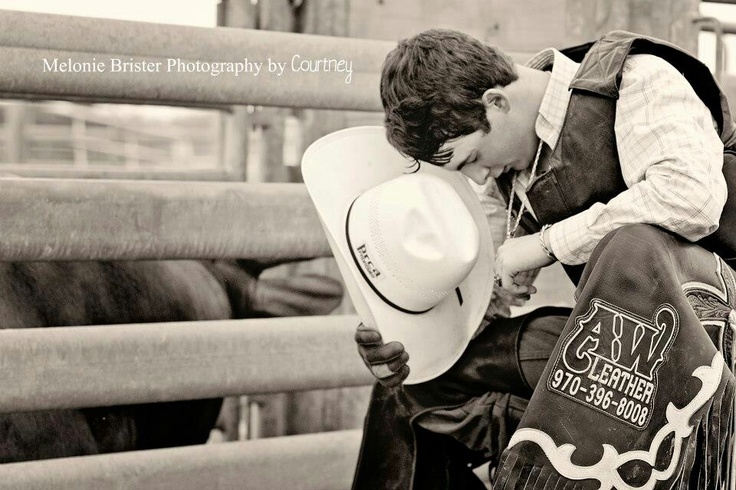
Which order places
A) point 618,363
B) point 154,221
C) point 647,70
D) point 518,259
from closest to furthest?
1. point 618,363
2. point 647,70
3. point 518,259
4. point 154,221

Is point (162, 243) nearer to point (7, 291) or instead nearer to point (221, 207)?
point (221, 207)

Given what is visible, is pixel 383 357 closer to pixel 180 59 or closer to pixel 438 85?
pixel 438 85

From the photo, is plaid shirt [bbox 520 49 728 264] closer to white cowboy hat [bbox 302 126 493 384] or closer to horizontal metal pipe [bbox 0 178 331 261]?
white cowboy hat [bbox 302 126 493 384]

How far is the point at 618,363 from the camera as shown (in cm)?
169

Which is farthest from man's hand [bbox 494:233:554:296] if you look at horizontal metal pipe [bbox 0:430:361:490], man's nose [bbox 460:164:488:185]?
horizontal metal pipe [bbox 0:430:361:490]

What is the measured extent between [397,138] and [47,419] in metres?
1.08

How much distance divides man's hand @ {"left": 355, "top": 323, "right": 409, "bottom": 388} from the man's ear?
20.5 inches

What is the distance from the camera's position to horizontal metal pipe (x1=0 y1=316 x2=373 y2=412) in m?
2.04

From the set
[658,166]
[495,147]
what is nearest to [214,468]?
[495,147]

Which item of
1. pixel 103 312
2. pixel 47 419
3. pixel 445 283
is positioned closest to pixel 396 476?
pixel 445 283

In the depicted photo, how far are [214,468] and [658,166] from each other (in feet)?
3.90

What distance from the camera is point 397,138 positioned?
196 cm

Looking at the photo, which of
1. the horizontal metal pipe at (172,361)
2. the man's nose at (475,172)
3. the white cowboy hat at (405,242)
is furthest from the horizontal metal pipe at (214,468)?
the man's nose at (475,172)

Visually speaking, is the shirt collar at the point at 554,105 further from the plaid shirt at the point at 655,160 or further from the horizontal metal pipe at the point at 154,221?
the horizontal metal pipe at the point at 154,221
